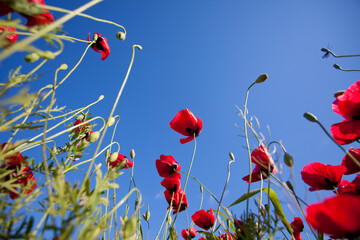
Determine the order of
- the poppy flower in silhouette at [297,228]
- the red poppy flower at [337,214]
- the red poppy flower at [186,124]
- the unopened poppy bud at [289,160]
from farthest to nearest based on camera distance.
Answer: the red poppy flower at [186,124] → the poppy flower in silhouette at [297,228] → the unopened poppy bud at [289,160] → the red poppy flower at [337,214]

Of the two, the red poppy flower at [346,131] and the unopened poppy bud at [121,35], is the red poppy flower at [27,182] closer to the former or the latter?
the unopened poppy bud at [121,35]

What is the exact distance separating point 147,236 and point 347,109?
1234 mm

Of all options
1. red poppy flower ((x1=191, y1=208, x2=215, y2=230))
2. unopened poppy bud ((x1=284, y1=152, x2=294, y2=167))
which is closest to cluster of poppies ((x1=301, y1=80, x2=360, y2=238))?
unopened poppy bud ((x1=284, y1=152, x2=294, y2=167))

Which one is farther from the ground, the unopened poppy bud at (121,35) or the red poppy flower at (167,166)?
the unopened poppy bud at (121,35)

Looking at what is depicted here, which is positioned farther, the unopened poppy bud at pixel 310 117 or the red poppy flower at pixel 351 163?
the red poppy flower at pixel 351 163


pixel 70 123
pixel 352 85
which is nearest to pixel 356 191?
pixel 352 85

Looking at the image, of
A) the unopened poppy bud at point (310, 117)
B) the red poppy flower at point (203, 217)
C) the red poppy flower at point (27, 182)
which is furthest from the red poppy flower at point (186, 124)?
the red poppy flower at point (27, 182)

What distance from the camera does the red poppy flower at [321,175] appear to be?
1121 mm

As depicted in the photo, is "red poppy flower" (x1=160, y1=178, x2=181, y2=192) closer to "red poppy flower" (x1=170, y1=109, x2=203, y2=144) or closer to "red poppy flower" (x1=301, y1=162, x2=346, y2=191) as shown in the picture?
"red poppy flower" (x1=170, y1=109, x2=203, y2=144)

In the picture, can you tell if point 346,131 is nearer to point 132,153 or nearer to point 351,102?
point 351,102

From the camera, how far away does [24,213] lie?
1.62ft

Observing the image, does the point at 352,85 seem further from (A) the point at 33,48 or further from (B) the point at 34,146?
(B) the point at 34,146

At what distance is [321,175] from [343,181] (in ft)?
0.75

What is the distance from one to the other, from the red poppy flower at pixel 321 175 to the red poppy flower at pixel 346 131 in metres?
0.16
